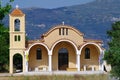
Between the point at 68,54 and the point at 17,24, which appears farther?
the point at 68,54

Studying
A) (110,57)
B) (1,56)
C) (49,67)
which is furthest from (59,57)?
(110,57)

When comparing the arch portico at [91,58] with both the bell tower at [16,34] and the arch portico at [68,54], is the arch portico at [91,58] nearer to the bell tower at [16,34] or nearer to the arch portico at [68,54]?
the arch portico at [68,54]

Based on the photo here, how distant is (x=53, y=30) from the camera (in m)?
70.0

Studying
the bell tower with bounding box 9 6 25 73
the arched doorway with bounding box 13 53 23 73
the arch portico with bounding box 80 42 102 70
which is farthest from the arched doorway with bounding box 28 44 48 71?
the arch portico with bounding box 80 42 102 70

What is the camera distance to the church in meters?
68.8

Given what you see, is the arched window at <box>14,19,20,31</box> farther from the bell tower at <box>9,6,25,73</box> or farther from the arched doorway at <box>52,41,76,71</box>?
the arched doorway at <box>52,41,76,71</box>

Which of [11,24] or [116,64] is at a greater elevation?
[11,24]

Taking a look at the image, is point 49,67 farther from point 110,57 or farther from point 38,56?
point 110,57

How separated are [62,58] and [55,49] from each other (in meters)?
1.45

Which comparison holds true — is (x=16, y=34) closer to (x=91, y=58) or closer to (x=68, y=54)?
(x=68, y=54)

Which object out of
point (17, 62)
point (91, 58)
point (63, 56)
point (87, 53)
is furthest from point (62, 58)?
point (17, 62)

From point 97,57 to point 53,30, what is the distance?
6.25 metres

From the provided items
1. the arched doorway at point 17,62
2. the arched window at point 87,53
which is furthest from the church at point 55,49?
the arched doorway at point 17,62

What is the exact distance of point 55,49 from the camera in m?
71.1
